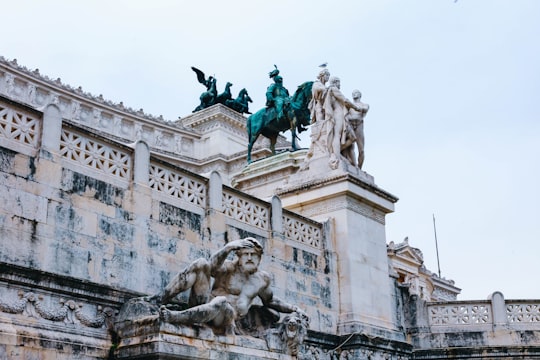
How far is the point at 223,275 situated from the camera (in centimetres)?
1211

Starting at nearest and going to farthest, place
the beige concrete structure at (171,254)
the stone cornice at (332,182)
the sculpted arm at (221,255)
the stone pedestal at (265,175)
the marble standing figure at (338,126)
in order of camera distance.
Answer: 1. the beige concrete structure at (171,254)
2. the sculpted arm at (221,255)
3. the stone cornice at (332,182)
4. the marble standing figure at (338,126)
5. the stone pedestal at (265,175)

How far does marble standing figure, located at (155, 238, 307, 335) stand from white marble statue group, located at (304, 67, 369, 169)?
5.41m

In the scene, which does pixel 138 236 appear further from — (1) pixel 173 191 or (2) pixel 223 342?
(2) pixel 223 342

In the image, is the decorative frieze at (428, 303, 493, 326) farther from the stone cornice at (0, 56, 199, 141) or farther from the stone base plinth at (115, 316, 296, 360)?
the stone cornice at (0, 56, 199, 141)

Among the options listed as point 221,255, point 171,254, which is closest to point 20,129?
point 171,254

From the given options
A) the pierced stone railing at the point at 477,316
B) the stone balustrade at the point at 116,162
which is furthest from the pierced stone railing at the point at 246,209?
the pierced stone railing at the point at 477,316

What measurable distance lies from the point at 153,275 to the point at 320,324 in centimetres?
469

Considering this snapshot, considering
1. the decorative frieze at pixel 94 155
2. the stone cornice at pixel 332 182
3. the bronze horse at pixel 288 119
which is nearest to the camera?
the decorative frieze at pixel 94 155

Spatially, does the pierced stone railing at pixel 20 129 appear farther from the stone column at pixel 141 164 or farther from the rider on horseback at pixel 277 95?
the rider on horseback at pixel 277 95

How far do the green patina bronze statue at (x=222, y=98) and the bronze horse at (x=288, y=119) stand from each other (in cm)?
2155

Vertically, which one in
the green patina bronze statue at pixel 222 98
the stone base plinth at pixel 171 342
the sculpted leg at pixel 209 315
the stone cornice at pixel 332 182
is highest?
the green patina bronze statue at pixel 222 98

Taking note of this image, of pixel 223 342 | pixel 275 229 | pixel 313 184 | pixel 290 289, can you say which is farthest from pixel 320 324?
pixel 223 342

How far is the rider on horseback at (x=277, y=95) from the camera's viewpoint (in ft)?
96.2

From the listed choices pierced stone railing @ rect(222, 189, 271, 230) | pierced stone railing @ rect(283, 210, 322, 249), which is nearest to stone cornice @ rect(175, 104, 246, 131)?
pierced stone railing @ rect(283, 210, 322, 249)
